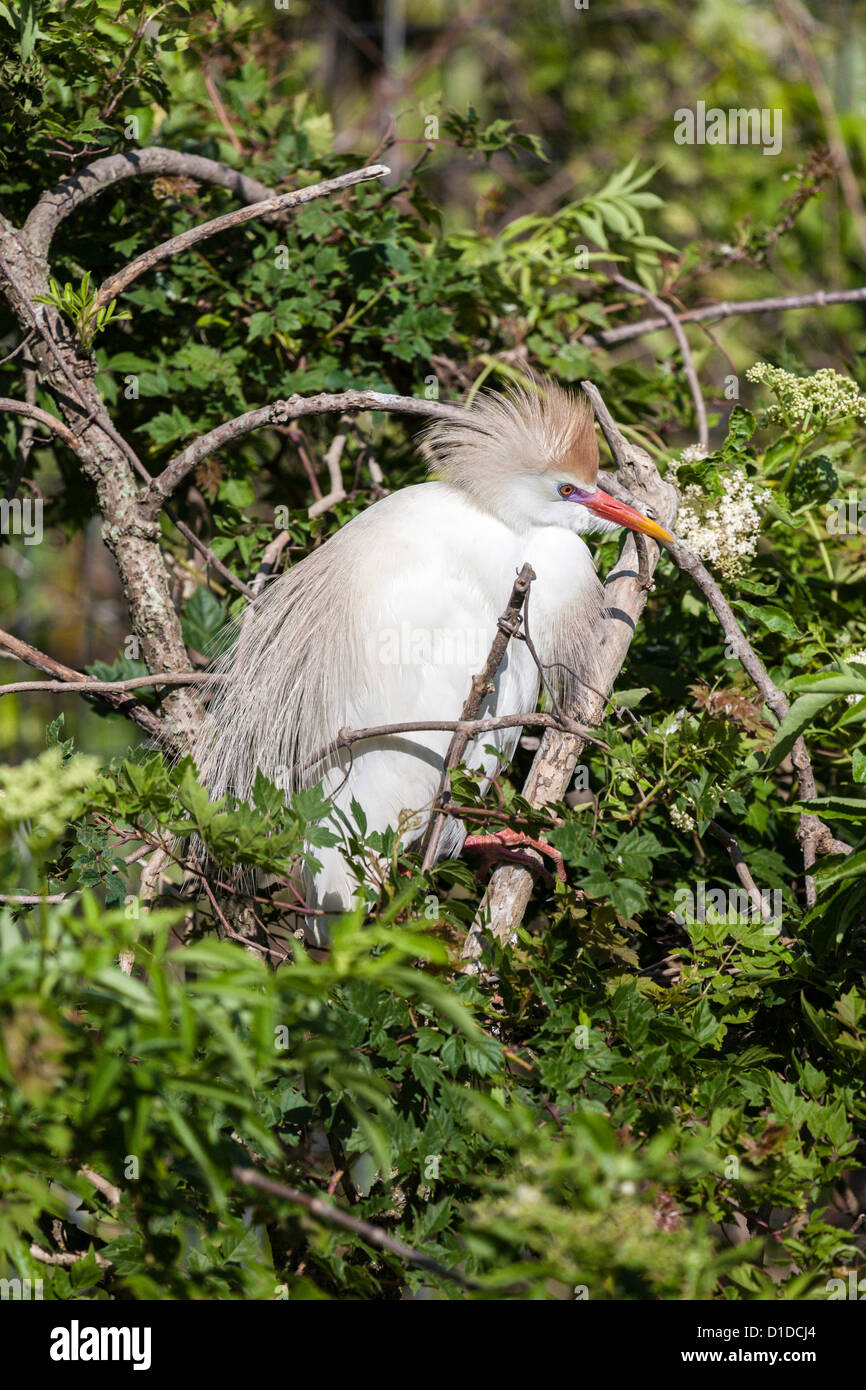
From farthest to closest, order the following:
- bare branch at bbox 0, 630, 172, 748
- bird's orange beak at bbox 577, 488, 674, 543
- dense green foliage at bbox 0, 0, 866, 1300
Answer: bare branch at bbox 0, 630, 172, 748 → bird's orange beak at bbox 577, 488, 674, 543 → dense green foliage at bbox 0, 0, 866, 1300

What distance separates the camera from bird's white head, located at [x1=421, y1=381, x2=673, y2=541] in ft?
5.71

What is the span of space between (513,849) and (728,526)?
1.82ft

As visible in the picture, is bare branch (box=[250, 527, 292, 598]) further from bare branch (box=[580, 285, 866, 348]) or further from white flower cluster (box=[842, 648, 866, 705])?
white flower cluster (box=[842, 648, 866, 705])

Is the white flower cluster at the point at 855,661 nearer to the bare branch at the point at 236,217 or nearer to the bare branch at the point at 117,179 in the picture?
the bare branch at the point at 236,217

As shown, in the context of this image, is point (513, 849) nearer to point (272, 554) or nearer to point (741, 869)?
point (741, 869)

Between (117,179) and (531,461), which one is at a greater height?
(117,179)

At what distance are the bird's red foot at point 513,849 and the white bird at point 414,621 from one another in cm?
9

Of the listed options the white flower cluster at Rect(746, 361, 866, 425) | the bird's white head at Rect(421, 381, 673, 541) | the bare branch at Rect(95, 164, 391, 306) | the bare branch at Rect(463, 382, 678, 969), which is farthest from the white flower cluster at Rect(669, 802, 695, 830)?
the bare branch at Rect(95, 164, 391, 306)

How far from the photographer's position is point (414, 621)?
5.72 feet

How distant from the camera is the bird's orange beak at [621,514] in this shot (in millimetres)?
1565

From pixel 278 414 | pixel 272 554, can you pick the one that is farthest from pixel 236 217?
pixel 272 554

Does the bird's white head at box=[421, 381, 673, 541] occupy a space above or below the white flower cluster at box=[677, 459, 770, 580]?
above

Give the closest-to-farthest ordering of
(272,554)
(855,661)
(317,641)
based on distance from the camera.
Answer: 1. (855,661)
2. (317,641)
3. (272,554)
